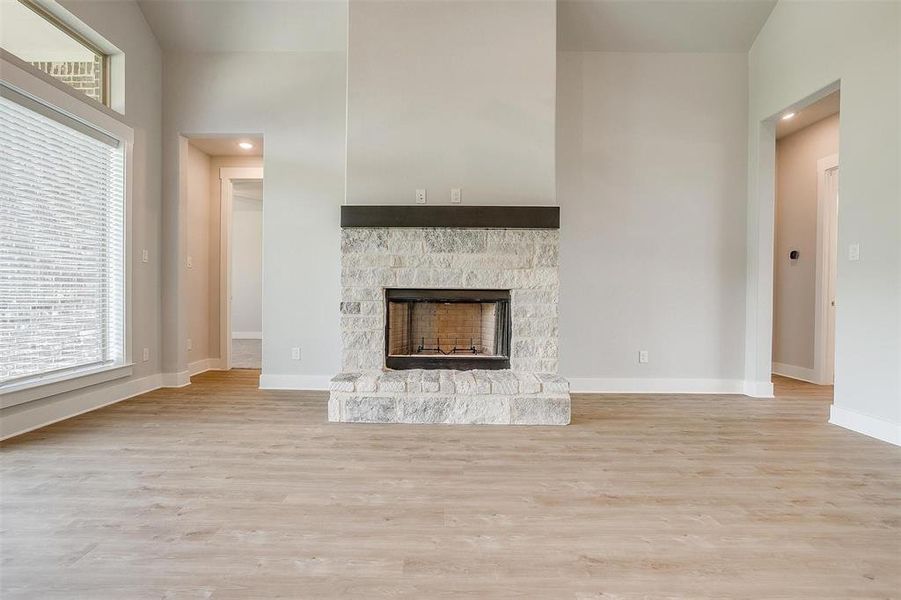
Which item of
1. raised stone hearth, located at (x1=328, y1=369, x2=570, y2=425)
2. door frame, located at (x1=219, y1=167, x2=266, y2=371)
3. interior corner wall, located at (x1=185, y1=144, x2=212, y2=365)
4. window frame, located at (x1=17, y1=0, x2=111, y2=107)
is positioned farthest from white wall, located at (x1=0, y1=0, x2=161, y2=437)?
raised stone hearth, located at (x1=328, y1=369, x2=570, y2=425)

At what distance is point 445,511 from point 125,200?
11.5 feet

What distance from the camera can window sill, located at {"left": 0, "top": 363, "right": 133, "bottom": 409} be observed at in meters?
2.54

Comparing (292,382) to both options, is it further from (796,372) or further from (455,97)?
(796,372)

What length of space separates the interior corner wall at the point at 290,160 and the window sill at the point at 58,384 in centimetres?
109

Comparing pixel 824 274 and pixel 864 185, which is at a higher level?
pixel 864 185

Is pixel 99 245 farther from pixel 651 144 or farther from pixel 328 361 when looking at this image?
pixel 651 144

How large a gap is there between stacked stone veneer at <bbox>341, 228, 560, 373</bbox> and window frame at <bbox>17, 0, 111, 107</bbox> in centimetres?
220

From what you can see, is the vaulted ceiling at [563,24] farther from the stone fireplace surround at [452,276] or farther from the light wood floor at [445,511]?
the light wood floor at [445,511]

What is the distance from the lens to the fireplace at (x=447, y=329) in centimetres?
331

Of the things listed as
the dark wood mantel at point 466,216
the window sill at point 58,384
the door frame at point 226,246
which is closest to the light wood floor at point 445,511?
the window sill at point 58,384

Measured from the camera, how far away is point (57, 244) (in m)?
2.92

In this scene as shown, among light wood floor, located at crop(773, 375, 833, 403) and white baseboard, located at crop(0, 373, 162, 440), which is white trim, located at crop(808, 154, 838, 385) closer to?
light wood floor, located at crop(773, 375, 833, 403)

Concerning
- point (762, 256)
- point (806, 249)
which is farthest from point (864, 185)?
point (806, 249)

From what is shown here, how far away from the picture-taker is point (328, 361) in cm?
390
